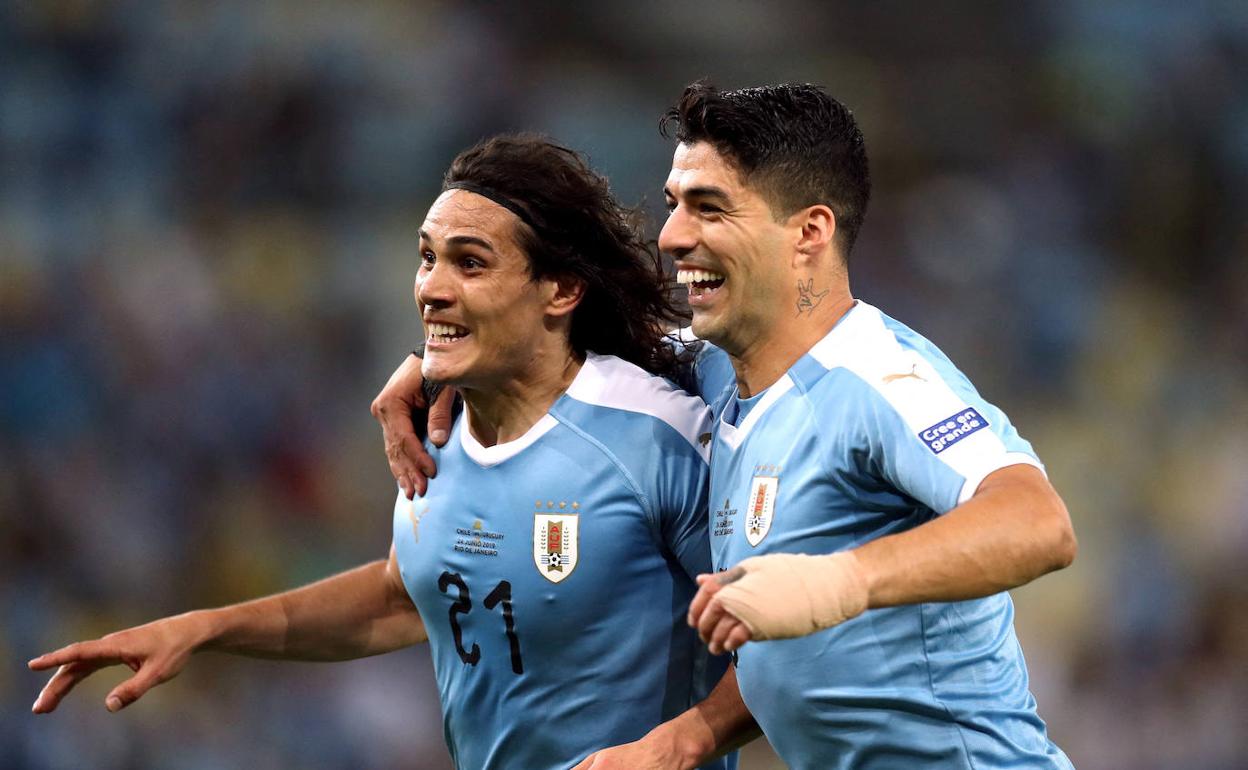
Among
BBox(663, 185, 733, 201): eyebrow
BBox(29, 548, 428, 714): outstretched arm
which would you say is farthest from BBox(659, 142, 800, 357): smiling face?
BBox(29, 548, 428, 714): outstretched arm

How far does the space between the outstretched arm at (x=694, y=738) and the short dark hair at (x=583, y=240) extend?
0.92m

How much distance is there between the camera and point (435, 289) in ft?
12.5

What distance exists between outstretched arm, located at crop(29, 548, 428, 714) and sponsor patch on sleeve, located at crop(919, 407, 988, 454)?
2.01 meters

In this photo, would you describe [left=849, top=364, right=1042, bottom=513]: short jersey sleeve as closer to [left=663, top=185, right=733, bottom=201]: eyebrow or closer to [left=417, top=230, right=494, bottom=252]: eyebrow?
[left=663, top=185, right=733, bottom=201]: eyebrow

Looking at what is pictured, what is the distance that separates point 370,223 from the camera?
927cm

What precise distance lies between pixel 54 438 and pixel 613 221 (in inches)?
209

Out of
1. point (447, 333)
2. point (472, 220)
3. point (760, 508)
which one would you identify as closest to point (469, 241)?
point (472, 220)

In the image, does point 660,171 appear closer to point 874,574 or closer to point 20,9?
point 20,9

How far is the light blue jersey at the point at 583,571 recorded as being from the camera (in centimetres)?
376

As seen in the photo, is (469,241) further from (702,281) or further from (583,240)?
(702,281)

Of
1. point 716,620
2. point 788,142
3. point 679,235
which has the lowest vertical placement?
point 716,620

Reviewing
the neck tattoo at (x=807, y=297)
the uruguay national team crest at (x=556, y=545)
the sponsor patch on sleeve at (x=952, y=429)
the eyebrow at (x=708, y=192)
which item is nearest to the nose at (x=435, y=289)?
the uruguay national team crest at (x=556, y=545)

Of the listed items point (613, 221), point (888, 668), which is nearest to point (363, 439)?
point (613, 221)

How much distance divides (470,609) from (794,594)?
1.53 meters
